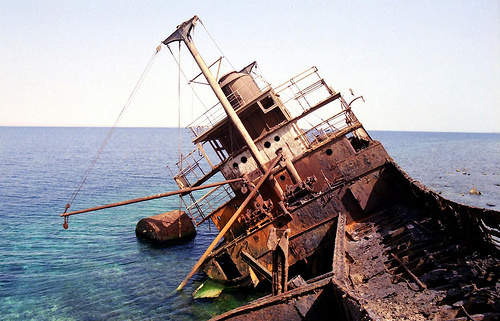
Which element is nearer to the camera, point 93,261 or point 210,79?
point 210,79

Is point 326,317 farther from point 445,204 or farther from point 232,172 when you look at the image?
point 232,172

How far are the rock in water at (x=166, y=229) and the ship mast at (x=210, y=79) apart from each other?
1005cm

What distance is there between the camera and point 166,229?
72.0 feet

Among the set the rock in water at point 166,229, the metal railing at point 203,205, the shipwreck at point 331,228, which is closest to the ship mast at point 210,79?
the shipwreck at point 331,228

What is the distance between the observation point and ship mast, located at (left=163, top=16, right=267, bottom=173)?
14859 millimetres

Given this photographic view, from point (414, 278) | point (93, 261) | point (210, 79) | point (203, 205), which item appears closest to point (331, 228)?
point (414, 278)

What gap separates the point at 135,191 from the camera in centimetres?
3666

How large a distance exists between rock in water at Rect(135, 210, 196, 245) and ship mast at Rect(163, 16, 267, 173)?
33.0 ft

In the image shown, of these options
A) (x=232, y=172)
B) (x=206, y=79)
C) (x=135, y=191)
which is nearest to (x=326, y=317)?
(x=232, y=172)

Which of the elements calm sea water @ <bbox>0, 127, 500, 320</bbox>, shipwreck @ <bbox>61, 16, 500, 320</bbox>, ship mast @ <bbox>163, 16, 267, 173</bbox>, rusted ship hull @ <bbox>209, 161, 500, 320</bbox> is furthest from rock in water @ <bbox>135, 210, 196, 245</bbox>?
rusted ship hull @ <bbox>209, 161, 500, 320</bbox>

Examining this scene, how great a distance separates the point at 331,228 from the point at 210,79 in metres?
9.52

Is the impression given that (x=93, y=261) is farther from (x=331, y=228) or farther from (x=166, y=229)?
(x=331, y=228)

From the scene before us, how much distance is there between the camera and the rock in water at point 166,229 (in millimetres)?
21781

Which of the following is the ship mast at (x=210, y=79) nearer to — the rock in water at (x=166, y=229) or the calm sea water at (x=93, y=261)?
the calm sea water at (x=93, y=261)
